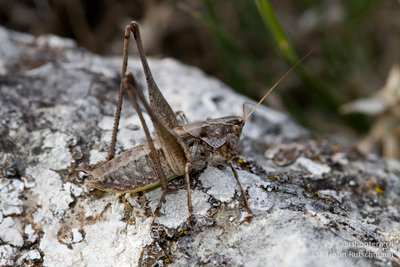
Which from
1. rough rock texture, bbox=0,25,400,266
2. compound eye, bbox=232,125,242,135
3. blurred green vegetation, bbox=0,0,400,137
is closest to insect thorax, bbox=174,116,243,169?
compound eye, bbox=232,125,242,135

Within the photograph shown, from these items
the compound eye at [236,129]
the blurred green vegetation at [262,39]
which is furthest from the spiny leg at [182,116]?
the blurred green vegetation at [262,39]

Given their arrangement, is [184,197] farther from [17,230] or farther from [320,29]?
[320,29]

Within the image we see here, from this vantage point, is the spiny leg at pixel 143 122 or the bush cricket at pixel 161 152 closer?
the spiny leg at pixel 143 122

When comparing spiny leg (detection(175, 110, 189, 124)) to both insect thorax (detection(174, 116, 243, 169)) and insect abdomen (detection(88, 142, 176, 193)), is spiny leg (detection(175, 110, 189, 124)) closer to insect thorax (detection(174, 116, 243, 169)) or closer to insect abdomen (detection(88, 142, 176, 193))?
insect thorax (detection(174, 116, 243, 169))

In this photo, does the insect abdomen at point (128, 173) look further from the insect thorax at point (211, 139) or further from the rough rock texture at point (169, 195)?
the insect thorax at point (211, 139)

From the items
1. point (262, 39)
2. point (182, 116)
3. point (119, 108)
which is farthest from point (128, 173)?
point (262, 39)

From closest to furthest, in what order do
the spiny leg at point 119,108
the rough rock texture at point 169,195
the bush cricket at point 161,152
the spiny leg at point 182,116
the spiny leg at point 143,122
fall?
1. the rough rock texture at point 169,195
2. the spiny leg at point 143,122
3. the bush cricket at point 161,152
4. the spiny leg at point 119,108
5. the spiny leg at point 182,116

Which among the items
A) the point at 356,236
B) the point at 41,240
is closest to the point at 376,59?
the point at 356,236
